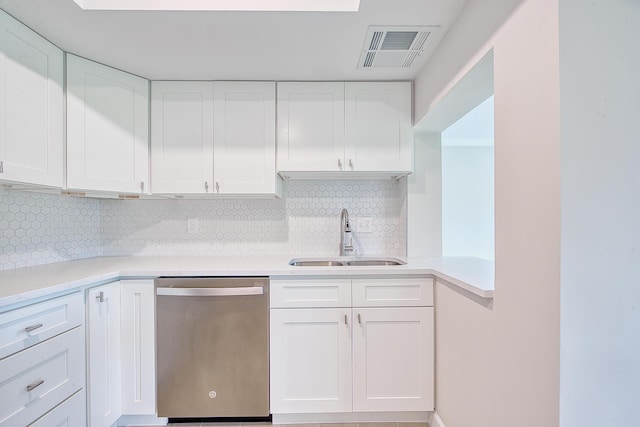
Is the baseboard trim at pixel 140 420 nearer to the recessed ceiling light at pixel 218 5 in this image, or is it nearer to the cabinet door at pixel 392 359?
the cabinet door at pixel 392 359

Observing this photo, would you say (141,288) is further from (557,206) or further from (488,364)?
(557,206)

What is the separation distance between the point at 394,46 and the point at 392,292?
1.35m

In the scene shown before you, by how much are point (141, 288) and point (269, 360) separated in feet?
2.68

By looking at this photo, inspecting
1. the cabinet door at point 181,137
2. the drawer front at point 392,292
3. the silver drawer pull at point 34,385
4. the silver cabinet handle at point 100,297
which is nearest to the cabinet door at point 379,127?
the drawer front at point 392,292

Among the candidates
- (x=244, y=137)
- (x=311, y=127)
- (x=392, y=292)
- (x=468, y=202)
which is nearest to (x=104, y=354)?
(x=244, y=137)

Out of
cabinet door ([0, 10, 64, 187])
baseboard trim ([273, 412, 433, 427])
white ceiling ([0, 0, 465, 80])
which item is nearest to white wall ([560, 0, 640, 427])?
white ceiling ([0, 0, 465, 80])

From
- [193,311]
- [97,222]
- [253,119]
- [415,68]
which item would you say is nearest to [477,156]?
[415,68]

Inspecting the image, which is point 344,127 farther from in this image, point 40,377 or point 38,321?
point 40,377

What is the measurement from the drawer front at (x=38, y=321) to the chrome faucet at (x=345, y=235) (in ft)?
5.03

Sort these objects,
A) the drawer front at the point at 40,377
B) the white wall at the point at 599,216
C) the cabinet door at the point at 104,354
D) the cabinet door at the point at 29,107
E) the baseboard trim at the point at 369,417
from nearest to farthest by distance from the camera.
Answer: the white wall at the point at 599,216, the drawer front at the point at 40,377, the cabinet door at the point at 29,107, the cabinet door at the point at 104,354, the baseboard trim at the point at 369,417

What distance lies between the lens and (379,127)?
6.73 feet

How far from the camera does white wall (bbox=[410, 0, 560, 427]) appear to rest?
0.84 metres

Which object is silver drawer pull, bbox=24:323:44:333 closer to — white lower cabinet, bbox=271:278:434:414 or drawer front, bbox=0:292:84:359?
drawer front, bbox=0:292:84:359

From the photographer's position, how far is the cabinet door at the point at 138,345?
168cm
